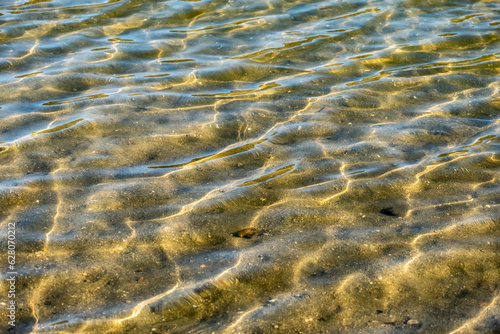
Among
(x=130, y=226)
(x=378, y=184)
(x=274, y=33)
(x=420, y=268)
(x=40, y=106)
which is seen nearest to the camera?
(x=420, y=268)

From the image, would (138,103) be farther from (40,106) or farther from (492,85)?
(492,85)

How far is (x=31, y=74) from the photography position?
520 centimetres

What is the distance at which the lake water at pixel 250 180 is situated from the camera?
2.53 m

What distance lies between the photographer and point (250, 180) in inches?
140

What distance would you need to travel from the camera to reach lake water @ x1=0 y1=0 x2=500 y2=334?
8.31 feet

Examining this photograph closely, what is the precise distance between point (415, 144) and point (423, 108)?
2.33 ft

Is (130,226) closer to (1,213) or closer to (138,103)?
(1,213)

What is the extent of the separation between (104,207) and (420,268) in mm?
1835

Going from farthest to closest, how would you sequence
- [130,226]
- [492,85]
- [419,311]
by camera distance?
[492,85] < [130,226] < [419,311]

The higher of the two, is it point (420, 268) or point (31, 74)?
point (31, 74)

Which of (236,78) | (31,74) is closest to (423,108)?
(236,78)

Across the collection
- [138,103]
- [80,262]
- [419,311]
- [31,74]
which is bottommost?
[419,311]

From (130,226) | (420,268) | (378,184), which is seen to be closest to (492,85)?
(378,184)

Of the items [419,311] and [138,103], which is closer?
[419,311]
